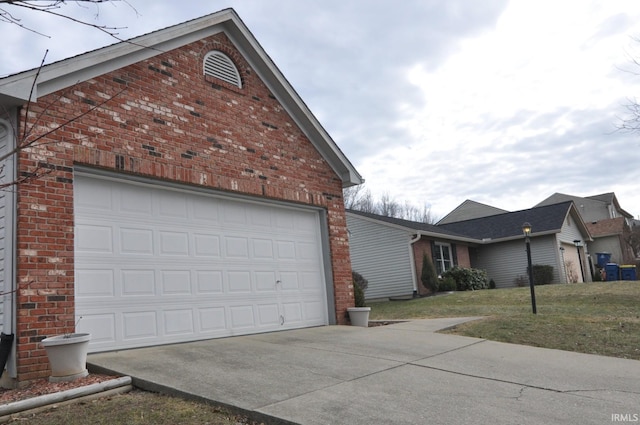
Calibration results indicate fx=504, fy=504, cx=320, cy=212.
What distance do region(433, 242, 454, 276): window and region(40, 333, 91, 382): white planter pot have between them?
1902 centimetres

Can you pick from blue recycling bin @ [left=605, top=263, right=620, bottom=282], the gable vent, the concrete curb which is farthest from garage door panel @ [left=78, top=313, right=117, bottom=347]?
blue recycling bin @ [left=605, top=263, right=620, bottom=282]

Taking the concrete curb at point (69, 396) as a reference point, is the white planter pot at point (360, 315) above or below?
above

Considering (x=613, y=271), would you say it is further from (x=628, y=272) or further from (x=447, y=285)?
(x=447, y=285)

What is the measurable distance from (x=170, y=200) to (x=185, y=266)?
1.05 metres

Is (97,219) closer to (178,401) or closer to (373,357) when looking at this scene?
(178,401)

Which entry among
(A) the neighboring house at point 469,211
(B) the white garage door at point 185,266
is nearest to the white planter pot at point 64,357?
(B) the white garage door at point 185,266

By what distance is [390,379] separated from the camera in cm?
534

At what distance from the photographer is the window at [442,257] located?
2306 cm

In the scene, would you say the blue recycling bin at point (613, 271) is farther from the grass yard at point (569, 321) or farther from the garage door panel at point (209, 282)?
the garage door panel at point (209, 282)

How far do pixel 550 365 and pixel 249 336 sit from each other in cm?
447

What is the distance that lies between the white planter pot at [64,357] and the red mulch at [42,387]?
0.24ft

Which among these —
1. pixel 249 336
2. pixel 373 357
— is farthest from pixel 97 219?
pixel 373 357

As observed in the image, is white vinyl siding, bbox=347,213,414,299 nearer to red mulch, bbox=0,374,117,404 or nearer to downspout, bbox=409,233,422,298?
downspout, bbox=409,233,422,298

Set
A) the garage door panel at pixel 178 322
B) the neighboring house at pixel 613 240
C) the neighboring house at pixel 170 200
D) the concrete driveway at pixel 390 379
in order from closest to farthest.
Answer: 1. the concrete driveway at pixel 390 379
2. the neighboring house at pixel 170 200
3. the garage door panel at pixel 178 322
4. the neighboring house at pixel 613 240
